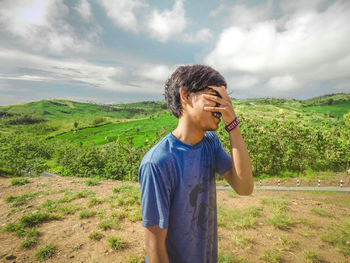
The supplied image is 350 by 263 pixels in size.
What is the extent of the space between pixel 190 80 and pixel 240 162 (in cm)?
87

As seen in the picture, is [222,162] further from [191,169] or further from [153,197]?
[153,197]

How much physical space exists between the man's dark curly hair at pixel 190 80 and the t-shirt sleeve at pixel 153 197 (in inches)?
26.6

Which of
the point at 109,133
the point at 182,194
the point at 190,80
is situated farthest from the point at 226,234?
the point at 109,133

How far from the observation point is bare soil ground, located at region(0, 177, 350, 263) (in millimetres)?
4141

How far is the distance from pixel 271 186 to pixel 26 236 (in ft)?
62.0

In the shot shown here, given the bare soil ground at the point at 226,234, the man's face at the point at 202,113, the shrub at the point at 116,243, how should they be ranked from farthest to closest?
the shrub at the point at 116,243 < the bare soil ground at the point at 226,234 < the man's face at the point at 202,113

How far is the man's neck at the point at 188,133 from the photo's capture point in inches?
65.8

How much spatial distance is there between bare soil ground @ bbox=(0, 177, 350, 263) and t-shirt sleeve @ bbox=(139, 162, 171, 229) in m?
3.40

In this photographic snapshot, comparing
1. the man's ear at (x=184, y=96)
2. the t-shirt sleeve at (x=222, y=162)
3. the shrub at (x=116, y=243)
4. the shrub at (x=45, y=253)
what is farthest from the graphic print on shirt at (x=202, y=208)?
the shrub at (x=45, y=253)

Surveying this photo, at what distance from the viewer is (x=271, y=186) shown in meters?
18.1

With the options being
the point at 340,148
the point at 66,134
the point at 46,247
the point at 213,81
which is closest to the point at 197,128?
the point at 213,81

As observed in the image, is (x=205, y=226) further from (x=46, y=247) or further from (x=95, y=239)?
(x=46, y=247)

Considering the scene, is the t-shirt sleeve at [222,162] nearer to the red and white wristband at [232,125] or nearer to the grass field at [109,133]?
the red and white wristband at [232,125]

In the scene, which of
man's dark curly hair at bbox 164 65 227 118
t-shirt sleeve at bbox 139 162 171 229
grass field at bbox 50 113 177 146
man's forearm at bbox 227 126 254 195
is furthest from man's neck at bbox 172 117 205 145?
grass field at bbox 50 113 177 146
